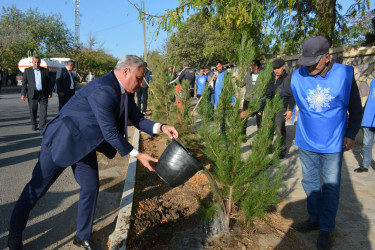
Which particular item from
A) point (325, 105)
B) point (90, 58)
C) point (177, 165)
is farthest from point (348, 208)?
point (90, 58)

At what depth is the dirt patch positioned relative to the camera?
9.07 ft

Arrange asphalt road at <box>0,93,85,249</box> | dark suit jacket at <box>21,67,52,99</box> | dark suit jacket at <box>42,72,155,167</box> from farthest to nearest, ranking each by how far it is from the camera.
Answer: dark suit jacket at <box>21,67,52,99</box> < asphalt road at <box>0,93,85,249</box> < dark suit jacket at <box>42,72,155,167</box>

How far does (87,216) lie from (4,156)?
151 inches

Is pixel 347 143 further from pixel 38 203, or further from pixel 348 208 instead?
pixel 38 203

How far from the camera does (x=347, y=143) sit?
268 cm

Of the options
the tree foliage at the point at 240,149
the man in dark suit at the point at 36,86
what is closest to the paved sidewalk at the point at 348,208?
the tree foliage at the point at 240,149

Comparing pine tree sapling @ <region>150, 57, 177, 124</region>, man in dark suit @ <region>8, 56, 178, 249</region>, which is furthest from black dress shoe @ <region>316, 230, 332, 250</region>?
pine tree sapling @ <region>150, 57, 177, 124</region>

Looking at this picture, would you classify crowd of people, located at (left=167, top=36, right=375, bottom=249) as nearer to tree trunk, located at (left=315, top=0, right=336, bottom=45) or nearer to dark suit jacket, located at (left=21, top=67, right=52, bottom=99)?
tree trunk, located at (left=315, top=0, right=336, bottom=45)

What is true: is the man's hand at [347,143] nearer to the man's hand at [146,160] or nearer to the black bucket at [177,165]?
the black bucket at [177,165]

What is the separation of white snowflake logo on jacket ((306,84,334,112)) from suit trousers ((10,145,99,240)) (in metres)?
2.09

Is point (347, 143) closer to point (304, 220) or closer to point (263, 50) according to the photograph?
point (304, 220)

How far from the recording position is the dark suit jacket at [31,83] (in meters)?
7.33

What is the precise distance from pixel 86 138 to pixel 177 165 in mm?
825

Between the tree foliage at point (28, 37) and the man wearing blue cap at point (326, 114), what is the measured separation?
22206 millimetres
